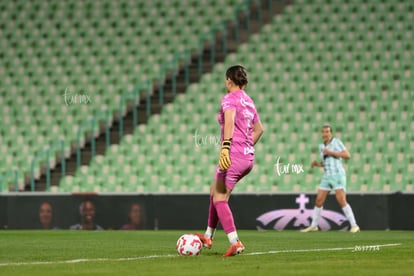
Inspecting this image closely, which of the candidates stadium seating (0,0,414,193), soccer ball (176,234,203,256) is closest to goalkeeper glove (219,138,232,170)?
soccer ball (176,234,203,256)

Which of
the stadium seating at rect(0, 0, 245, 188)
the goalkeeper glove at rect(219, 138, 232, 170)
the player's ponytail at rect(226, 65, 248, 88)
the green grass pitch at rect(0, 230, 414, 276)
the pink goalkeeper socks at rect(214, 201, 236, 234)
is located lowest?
the green grass pitch at rect(0, 230, 414, 276)

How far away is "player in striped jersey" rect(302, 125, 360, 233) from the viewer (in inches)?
745

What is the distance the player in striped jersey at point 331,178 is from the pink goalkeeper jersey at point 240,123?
8329 mm

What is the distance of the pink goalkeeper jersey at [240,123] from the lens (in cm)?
1049

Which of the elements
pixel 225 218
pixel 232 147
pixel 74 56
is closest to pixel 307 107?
pixel 74 56

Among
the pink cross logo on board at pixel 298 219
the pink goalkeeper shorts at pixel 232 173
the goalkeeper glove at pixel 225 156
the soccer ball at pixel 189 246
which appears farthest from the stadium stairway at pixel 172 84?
the goalkeeper glove at pixel 225 156

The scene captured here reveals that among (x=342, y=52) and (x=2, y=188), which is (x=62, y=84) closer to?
(x=2, y=188)

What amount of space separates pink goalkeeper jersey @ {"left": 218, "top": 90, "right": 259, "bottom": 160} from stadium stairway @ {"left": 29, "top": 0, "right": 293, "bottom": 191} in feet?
45.3

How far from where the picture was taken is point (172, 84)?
1025 inches

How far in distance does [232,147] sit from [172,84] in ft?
51.3

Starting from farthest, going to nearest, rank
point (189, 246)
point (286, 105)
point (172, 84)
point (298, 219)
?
1. point (172, 84)
2. point (286, 105)
3. point (298, 219)
4. point (189, 246)

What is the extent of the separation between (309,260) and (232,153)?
1473mm

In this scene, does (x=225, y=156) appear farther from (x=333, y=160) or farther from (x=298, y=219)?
(x=298, y=219)

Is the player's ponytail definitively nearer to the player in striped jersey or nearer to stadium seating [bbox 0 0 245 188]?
the player in striped jersey
